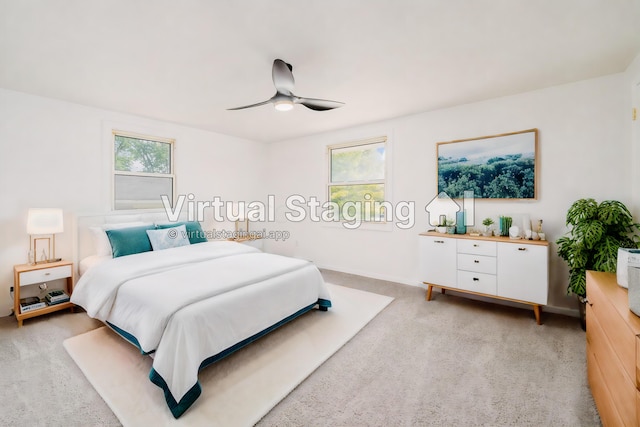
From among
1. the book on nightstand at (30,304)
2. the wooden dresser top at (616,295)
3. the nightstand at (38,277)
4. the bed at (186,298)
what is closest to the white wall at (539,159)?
the wooden dresser top at (616,295)

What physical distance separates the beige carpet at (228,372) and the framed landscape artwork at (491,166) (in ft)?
7.10

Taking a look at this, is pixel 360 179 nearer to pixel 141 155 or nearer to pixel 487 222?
pixel 487 222

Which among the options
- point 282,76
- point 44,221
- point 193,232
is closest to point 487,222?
point 282,76

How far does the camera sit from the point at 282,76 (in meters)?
2.26

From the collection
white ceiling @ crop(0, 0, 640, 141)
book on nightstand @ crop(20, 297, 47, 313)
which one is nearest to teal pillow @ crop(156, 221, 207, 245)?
book on nightstand @ crop(20, 297, 47, 313)

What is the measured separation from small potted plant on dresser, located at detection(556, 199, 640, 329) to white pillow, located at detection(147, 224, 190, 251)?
445 centimetres

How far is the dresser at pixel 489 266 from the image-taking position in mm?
2791

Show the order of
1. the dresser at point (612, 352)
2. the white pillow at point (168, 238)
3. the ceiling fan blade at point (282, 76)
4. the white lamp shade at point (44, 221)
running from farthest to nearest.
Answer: the white pillow at point (168, 238), the white lamp shade at point (44, 221), the ceiling fan blade at point (282, 76), the dresser at point (612, 352)

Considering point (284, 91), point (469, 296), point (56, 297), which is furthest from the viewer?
point (469, 296)

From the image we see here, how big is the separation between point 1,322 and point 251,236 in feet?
10.5

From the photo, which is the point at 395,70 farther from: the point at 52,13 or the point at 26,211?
the point at 26,211

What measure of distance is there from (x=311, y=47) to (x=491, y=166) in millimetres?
2599

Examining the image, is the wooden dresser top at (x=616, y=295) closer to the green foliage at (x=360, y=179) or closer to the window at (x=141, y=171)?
the green foliage at (x=360, y=179)

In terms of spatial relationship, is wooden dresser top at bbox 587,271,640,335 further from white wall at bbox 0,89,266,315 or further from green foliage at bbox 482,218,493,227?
white wall at bbox 0,89,266,315
